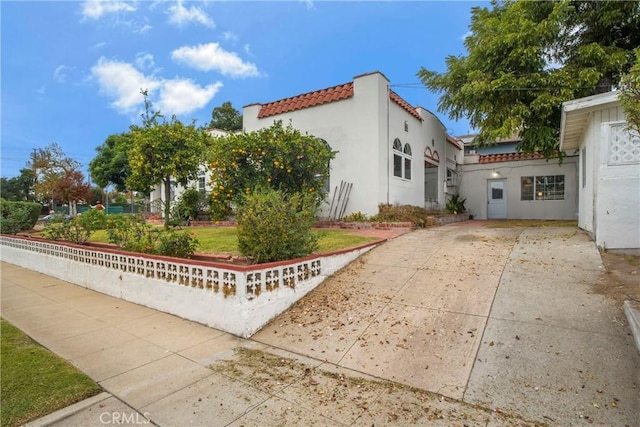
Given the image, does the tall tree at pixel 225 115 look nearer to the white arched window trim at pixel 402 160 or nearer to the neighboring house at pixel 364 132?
the neighboring house at pixel 364 132

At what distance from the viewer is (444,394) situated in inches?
114

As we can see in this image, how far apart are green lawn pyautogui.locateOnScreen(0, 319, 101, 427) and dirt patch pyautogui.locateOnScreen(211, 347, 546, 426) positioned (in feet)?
4.10

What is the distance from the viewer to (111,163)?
1021 inches

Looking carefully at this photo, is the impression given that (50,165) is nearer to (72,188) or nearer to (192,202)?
(72,188)

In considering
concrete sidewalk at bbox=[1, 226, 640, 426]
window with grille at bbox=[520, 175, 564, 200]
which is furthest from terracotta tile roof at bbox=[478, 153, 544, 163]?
concrete sidewalk at bbox=[1, 226, 640, 426]

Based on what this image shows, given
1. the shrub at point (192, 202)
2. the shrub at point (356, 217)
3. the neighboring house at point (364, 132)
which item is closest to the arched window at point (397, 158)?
the neighboring house at point (364, 132)

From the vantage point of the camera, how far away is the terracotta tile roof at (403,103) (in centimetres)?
1223

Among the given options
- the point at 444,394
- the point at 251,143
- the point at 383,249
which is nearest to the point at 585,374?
the point at 444,394

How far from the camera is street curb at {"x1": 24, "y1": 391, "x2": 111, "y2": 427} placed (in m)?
2.59

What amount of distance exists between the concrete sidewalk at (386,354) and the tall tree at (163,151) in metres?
6.54

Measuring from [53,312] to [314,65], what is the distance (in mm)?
10521

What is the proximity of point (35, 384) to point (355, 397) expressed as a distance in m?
2.97

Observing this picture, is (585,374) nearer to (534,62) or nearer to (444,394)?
(444,394)

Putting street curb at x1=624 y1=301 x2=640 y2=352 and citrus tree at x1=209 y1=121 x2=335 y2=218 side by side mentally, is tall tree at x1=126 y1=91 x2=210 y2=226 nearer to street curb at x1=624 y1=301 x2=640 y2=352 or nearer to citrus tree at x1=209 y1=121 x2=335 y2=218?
citrus tree at x1=209 y1=121 x2=335 y2=218
